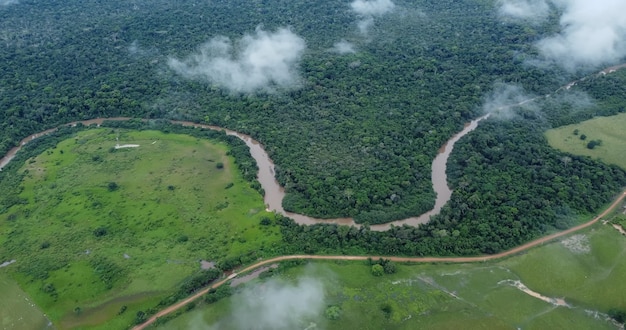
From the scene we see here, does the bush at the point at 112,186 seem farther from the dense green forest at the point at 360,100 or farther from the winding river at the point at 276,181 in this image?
the dense green forest at the point at 360,100

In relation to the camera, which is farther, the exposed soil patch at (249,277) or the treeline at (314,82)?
the treeline at (314,82)

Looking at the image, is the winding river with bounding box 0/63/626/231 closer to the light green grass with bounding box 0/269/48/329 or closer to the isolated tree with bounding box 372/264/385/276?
Result: the isolated tree with bounding box 372/264/385/276

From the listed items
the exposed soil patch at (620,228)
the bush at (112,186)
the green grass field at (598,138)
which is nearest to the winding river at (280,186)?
the green grass field at (598,138)

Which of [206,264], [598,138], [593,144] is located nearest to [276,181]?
[206,264]

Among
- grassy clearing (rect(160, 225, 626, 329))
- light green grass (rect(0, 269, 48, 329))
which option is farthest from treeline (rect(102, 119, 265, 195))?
light green grass (rect(0, 269, 48, 329))

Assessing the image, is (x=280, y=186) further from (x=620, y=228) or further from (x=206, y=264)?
(x=620, y=228)

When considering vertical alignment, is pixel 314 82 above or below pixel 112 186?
above

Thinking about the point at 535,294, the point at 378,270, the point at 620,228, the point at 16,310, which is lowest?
the point at 16,310
